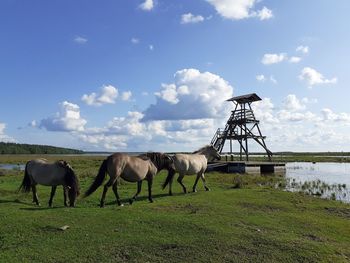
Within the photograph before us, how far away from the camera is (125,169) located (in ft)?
46.0

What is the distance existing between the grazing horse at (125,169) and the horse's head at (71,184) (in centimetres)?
40

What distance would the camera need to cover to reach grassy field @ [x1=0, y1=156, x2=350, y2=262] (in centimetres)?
899

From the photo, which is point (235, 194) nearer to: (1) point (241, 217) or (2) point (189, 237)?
(1) point (241, 217)

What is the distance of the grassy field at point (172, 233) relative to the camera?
8.99 m

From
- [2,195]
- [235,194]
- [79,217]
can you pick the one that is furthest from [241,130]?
[79,217]

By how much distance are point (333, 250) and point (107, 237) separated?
6040 mm

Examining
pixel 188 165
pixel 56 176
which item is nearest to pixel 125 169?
pixel 56 176

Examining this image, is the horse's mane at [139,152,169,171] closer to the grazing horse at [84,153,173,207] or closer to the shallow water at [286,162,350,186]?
the grazing horse at [84,153,173,207]

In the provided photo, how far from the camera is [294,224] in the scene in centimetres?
1232

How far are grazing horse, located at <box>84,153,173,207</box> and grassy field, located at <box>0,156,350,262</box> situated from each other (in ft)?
3.45

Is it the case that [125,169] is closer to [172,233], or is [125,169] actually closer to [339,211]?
[172,233]

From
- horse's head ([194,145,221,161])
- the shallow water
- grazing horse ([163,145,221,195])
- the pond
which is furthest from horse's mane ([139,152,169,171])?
the shallow water

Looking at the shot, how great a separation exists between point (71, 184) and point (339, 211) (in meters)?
11.1

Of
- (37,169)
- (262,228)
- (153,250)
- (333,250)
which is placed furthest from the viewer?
(37,169)
